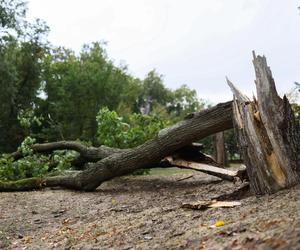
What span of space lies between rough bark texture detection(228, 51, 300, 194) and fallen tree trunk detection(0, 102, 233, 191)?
2.28 m

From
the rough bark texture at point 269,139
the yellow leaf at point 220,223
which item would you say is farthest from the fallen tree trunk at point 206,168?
the yellow leaf at point 220,223

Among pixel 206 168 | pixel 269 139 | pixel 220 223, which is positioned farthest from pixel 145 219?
pixel 206 168

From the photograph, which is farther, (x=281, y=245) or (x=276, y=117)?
(x=276, y=117)

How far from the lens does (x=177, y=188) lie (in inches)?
306

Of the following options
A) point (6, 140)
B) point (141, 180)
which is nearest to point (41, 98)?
point (6, 140)

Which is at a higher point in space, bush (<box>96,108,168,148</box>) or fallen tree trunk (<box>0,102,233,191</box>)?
bush (<box>96,108,168,148</box>)

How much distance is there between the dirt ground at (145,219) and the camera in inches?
116

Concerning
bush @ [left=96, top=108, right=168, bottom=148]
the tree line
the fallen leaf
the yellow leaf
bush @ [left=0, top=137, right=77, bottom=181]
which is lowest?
the yellow leaf

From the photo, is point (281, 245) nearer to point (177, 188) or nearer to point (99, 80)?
point (177, 188)

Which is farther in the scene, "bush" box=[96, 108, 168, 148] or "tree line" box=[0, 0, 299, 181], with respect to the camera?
"tree line" box=[0, 0, 299, 181]

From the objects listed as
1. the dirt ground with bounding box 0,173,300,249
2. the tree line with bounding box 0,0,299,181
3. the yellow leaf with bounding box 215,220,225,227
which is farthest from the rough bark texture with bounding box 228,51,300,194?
the tree line with bounding box 0,0,299,181

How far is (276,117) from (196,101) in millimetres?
49303

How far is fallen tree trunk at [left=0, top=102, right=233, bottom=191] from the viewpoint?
7125mm

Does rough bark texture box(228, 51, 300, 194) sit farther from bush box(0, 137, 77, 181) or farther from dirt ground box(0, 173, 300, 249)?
bush box(0, 137, 77, 181)
